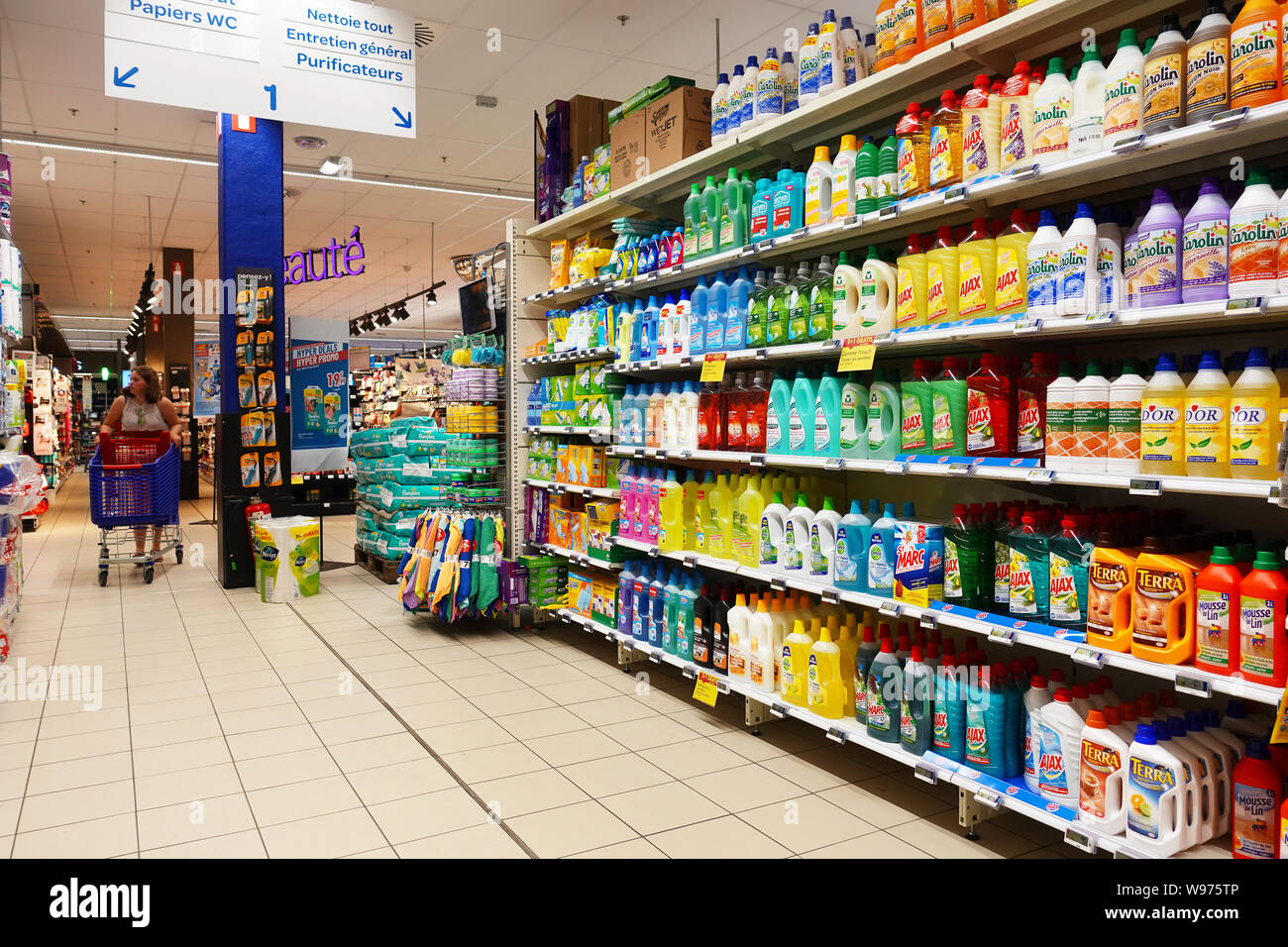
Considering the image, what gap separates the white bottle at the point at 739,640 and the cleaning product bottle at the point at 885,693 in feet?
2.35

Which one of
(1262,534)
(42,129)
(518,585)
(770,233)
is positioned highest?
(42,129)

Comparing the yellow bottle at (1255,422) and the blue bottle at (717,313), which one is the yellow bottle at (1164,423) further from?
the blue bottle at (717,313)

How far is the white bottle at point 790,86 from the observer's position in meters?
3.75

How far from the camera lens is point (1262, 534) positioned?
265 cm

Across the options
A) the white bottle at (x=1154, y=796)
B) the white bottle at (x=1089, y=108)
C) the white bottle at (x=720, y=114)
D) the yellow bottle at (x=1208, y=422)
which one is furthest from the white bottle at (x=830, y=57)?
the white bottle at (x=1154, y=796)

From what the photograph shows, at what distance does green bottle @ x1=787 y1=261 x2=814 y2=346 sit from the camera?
11.6 feet

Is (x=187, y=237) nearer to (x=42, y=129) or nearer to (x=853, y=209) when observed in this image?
(x=42, y=129)

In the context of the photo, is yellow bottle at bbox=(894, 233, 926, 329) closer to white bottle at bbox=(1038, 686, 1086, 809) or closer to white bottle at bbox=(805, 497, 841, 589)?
white bottle at bbox=(805, 497, 841, 589)

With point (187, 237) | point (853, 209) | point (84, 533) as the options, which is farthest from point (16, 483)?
point (187, 237)


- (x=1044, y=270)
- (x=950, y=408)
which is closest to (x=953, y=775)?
(x=950, y=408)

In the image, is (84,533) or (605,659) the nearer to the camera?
(605,659)

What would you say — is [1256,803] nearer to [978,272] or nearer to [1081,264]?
[1081,264]

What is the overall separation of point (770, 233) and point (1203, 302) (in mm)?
1740

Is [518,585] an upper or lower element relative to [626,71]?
lower
